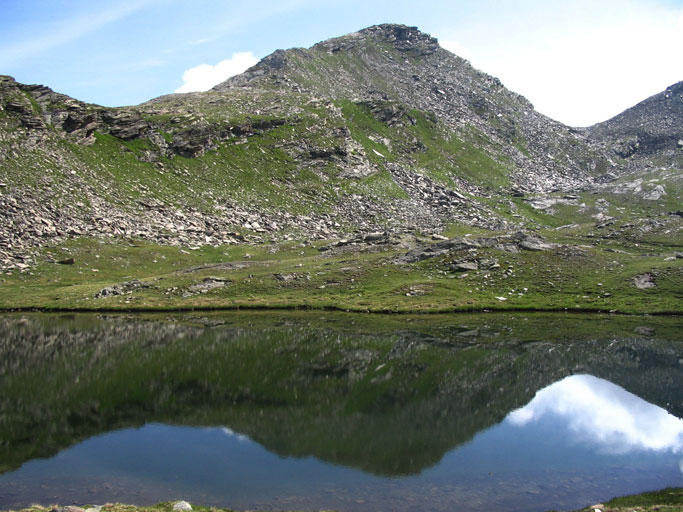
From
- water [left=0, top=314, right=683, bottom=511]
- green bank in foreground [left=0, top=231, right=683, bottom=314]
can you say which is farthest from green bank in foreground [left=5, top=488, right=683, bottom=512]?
green bank in foreground [left=0, top=231, right=683, bottom=314]

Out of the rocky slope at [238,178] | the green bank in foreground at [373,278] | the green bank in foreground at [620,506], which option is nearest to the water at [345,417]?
the green bank in foreground at [620,506]

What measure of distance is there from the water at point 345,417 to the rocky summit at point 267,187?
41.7 metres

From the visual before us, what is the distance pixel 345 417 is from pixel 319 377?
30.3 ft

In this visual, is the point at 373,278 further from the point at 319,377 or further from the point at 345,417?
the point at 345,417

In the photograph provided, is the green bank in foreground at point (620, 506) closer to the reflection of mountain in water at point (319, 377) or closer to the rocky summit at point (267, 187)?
the reflection of mountain in water at point (319, 377)

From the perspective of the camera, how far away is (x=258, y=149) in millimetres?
161875

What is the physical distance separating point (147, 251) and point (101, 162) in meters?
43.7

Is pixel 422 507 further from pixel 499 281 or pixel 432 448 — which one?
pixel 499 281

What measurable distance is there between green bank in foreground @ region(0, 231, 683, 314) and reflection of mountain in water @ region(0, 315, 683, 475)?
1173 cm

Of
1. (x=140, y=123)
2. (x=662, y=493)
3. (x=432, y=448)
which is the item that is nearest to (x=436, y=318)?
(x=432, y=448)

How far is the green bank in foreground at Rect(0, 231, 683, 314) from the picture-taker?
232ft

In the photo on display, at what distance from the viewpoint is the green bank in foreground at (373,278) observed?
232 ft

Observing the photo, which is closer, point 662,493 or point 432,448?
point 662,493

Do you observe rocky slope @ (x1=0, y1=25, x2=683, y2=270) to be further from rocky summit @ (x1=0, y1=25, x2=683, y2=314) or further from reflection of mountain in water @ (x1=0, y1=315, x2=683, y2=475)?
reflection of mountain in water @ (x1=0, y1=315, x2=683, y2=475)
